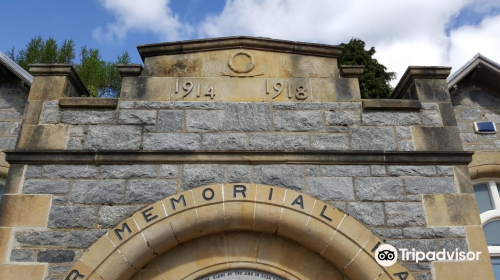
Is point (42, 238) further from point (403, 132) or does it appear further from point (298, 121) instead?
point (403, 132)

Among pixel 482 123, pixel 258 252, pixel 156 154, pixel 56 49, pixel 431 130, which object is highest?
pixel 56 49

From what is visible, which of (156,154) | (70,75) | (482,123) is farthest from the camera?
(482,123)

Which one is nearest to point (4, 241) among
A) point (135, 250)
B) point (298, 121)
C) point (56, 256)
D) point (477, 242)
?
point (56, 256)

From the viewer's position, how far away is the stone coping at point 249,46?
5484mm

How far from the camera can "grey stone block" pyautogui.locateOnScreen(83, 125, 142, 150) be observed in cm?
495

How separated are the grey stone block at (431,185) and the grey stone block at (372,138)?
463 millimetres

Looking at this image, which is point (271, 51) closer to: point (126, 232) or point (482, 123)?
point (126, 232)

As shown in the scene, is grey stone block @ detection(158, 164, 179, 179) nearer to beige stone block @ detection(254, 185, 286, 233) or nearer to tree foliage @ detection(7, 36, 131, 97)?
beige stone block @ detection(254, 185, 286, 233)

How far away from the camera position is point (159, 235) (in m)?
4.51

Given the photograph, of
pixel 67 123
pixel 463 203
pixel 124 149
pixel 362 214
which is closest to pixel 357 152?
pixel 362 214

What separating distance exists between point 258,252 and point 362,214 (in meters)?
1.25

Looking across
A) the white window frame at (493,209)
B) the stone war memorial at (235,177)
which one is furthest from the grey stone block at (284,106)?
the white window frame at (493,209)

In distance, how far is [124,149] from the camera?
193 inches

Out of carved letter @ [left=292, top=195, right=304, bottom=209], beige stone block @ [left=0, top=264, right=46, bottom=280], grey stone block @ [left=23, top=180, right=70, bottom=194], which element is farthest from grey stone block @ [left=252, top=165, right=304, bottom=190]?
beige stone block @ [left=0, top=264, right=46, bottom=280]
